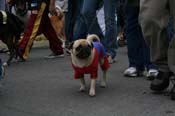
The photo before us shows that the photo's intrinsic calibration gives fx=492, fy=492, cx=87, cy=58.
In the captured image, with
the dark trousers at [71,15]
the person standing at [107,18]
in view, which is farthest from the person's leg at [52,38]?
the person standing at [107,18]

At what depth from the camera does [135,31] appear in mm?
6453

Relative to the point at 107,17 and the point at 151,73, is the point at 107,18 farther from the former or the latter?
the point at 151,73

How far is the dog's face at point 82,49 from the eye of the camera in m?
5.41

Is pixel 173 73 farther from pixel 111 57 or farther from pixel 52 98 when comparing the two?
pixel 111 57

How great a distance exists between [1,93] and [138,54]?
1.89 meters

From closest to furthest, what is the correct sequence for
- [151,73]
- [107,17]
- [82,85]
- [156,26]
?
[156,26] < [82,85] < [151,73] < [107,17]

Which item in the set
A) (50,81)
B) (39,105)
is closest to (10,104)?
(39,105)

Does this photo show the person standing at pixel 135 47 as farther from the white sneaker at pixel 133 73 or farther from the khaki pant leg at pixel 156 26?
the khaki pant leg at pixel 156 26

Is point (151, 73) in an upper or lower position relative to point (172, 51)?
lower

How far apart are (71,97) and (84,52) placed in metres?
0.54

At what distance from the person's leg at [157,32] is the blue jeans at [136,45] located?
3.55 feet

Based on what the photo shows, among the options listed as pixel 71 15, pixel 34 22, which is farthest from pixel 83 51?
pixel 71 15

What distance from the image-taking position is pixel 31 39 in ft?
29.6

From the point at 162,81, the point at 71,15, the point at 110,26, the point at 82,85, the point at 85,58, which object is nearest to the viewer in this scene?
the point at 162,81
